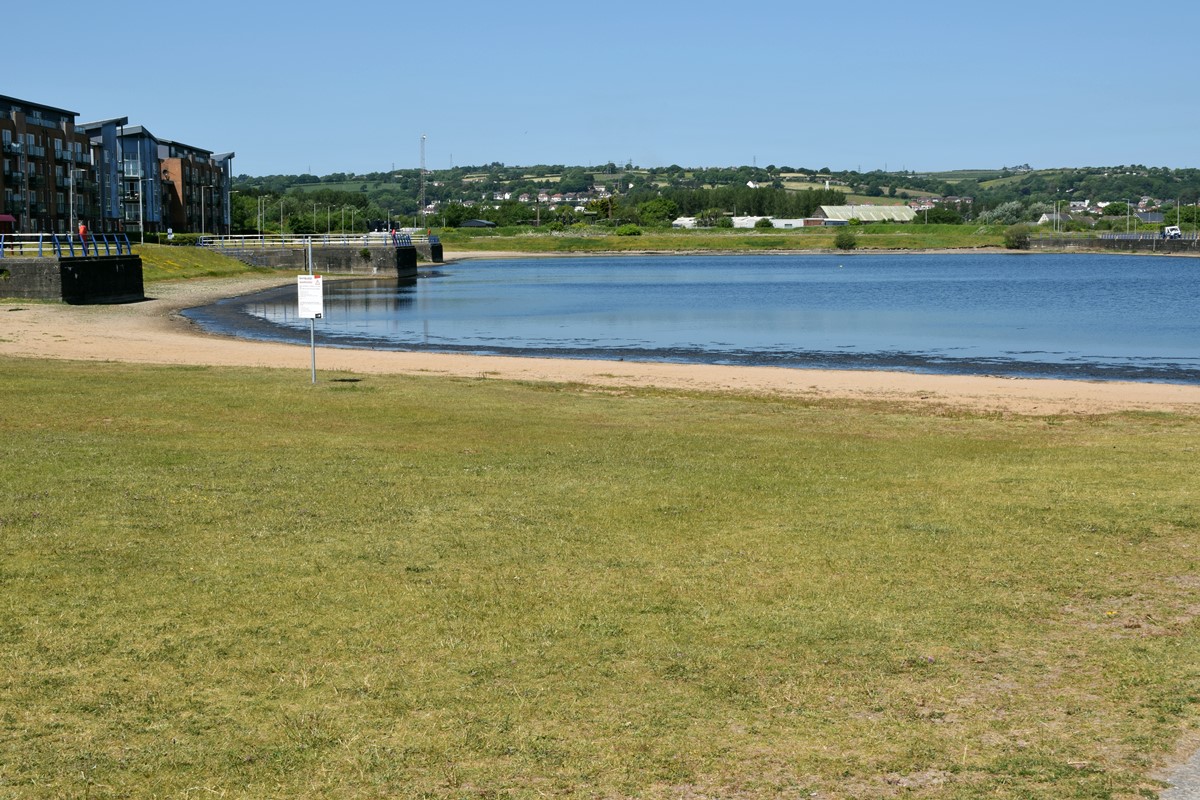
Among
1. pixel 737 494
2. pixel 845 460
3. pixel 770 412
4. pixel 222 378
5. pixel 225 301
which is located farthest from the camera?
pixel 225 301

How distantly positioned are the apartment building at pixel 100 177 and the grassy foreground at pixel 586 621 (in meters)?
101

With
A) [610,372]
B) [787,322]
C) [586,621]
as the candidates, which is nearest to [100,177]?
[787,322]

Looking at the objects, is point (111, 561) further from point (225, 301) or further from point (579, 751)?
point (225, 301)

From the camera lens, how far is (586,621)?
963 centimetres

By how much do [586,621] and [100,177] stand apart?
461 ft

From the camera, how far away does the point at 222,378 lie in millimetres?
28812

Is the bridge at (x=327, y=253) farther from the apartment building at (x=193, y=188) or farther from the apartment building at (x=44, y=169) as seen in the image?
the apartment building at (x=193, y=188)

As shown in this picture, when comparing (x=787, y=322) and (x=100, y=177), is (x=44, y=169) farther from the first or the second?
(x=787, y=322)

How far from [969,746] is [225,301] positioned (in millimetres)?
70313

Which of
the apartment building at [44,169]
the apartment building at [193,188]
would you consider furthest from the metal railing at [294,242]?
the apartment building at [193,188]

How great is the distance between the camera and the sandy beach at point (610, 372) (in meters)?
29.7

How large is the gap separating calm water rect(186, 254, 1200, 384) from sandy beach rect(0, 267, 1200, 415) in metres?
3.67

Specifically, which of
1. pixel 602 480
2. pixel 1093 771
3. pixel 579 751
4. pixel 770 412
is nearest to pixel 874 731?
pixel 1093 771

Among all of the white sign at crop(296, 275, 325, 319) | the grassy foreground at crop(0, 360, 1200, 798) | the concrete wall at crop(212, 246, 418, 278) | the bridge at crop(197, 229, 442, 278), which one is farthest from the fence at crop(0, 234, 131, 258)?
the grassy foreground at crop(0, 360, 1200, 798)
